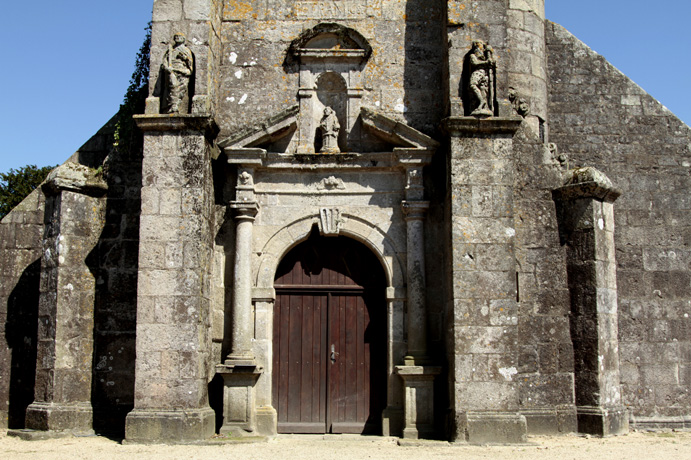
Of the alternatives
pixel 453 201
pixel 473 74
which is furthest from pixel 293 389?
pixel 473 74

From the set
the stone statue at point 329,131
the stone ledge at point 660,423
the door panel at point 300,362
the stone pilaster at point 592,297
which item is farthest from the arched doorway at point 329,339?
the stone ledge at point 660,423

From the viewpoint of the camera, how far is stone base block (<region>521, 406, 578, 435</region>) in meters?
7.59

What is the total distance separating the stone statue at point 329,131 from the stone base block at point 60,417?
3.71 m

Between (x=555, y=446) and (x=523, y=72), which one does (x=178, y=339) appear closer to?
(x=555, y=446)

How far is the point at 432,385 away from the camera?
25.2 feet

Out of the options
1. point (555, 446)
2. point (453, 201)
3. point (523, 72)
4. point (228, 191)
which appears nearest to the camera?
point (555, 446)

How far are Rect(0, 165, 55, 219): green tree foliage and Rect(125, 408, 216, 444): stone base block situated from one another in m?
12.6

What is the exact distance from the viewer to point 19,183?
1855cm

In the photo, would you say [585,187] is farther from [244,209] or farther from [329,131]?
[244,209]

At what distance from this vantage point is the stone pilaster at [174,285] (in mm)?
7289

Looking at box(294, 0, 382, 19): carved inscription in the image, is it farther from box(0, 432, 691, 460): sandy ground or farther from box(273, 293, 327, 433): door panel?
box(0, 432, 691, 460): sandy ground

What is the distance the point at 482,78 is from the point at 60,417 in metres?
5.53

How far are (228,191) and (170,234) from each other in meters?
0.96

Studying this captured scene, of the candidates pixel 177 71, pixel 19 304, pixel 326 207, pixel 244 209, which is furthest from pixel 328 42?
pixel 19 304
